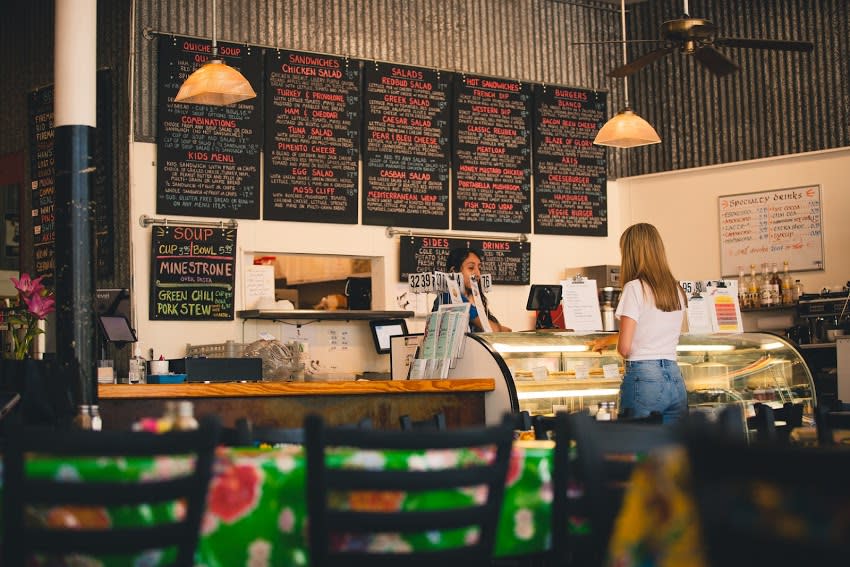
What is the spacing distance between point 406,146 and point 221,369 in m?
3.27

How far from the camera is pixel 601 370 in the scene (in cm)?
602

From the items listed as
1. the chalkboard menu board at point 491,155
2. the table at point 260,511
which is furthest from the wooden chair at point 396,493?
the chalkboard menu board at point 491,155

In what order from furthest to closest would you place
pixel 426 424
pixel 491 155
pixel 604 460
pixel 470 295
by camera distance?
1. pixel 491 155
2. pixel 470 295
3. pixel 426 424
4. pixel 604 460

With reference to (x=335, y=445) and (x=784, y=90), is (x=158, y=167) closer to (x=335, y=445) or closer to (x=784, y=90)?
(x=784, y=90)

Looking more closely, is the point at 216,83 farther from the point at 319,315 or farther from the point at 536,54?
the point at 536,54

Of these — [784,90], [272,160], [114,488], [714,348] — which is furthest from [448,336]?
[784,90]

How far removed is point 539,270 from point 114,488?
7.26 m

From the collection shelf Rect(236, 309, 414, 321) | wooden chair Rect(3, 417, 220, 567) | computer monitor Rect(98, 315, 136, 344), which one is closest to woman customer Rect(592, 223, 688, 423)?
computer monitor Rect(98, 315, 136, 344)

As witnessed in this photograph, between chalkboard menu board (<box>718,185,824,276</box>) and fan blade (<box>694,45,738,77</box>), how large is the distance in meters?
3.25

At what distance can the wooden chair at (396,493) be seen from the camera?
2.32 meters

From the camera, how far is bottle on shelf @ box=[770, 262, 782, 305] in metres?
8.72

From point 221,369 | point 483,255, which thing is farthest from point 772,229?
point 221,369

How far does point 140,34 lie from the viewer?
308 inches

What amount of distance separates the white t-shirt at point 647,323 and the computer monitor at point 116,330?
267cm
